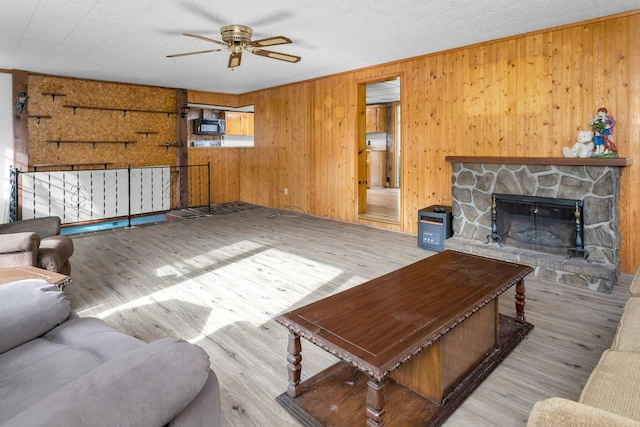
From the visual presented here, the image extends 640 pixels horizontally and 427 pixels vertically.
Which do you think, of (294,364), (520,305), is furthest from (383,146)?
(294,364)

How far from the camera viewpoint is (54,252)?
328cm

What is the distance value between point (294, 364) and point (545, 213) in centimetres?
356

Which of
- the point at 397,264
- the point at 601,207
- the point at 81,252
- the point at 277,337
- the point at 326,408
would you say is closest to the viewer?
the point at 326,408

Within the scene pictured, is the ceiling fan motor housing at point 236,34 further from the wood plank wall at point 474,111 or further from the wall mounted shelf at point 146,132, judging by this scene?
the wall mounted shelf at point 146,132

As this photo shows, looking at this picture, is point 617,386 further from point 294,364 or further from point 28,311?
point 28,311

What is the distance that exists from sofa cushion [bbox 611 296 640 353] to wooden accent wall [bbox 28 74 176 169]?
8.18 meters

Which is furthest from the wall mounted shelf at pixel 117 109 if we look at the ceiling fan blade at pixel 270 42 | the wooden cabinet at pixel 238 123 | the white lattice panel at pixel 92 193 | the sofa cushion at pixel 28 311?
the sofa cushion at pixel 28 311

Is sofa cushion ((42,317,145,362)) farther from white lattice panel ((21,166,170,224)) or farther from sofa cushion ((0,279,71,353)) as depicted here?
white lattice panel ((21,166,170,224))

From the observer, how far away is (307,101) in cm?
748

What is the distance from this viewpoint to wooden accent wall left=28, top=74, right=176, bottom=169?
6.82 metres

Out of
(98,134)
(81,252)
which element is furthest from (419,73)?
(98,134)

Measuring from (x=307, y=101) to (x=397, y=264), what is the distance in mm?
4265

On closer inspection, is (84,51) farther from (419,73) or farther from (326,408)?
(326,408)

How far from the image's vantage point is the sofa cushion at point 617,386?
133cm
